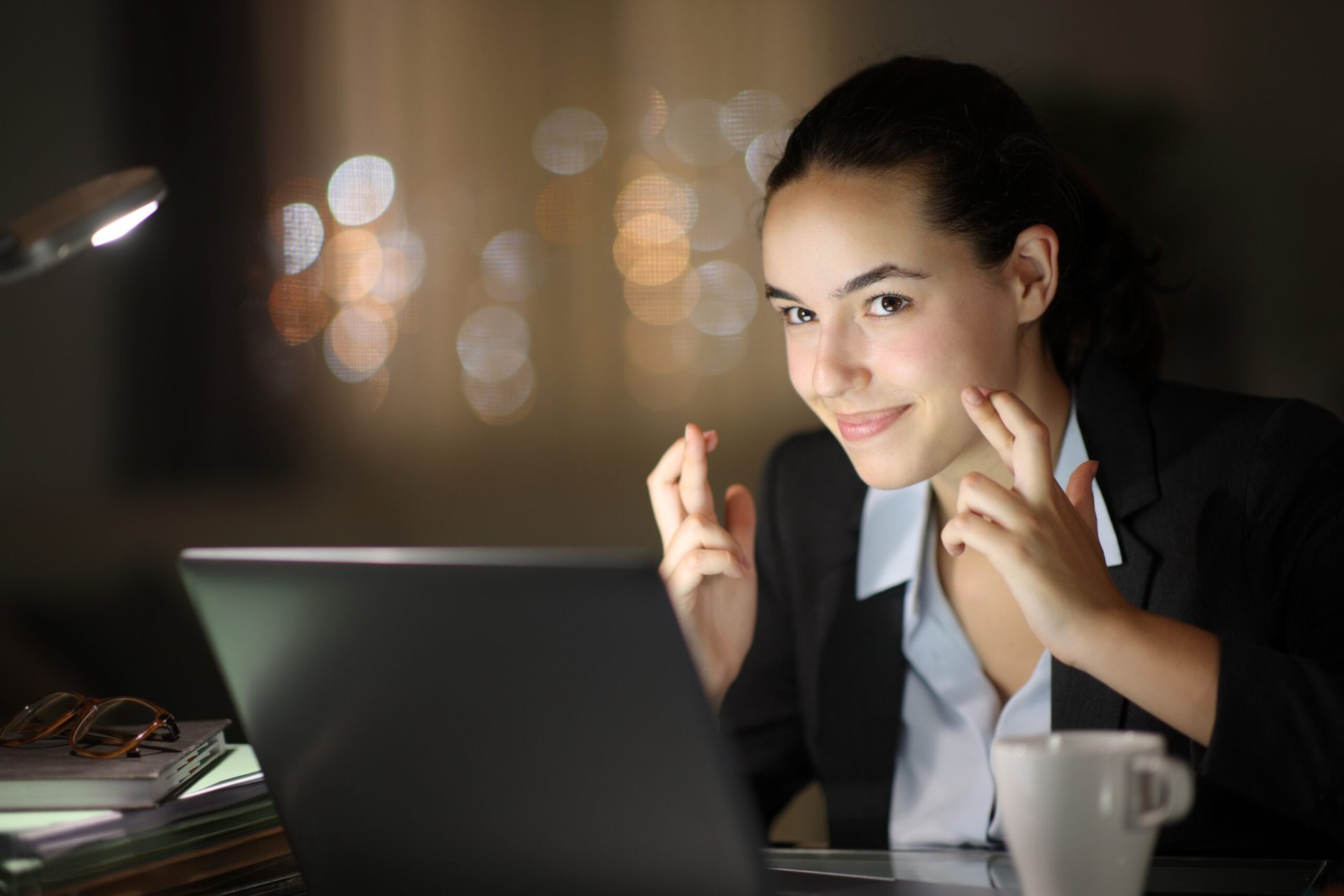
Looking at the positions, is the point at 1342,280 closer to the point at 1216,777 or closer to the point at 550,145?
the point at 1216,777

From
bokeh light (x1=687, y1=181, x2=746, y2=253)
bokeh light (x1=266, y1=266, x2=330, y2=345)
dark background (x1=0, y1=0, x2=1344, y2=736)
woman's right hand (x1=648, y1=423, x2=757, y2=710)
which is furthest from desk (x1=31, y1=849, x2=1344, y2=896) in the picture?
bokeh light (x1=266, y1=266, x2=330, y2=345)

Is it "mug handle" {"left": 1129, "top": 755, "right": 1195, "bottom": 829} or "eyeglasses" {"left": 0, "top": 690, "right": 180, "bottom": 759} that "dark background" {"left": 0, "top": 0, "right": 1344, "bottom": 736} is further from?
"mug handle" {"left": 1129, "top": 755, "right": 1195, "bottom": 829}

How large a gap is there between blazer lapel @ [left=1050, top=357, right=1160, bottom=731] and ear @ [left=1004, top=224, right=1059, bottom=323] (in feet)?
0.40

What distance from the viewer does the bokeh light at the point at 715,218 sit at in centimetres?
185

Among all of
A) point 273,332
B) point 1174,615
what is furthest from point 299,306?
point 1174,615

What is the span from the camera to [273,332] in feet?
6.33

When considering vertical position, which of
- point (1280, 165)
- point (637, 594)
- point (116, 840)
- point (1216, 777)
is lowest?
point (1216, 777)

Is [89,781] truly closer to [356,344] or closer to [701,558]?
[701,558]

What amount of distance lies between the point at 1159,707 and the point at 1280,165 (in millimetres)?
971

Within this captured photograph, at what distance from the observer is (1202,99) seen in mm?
1578

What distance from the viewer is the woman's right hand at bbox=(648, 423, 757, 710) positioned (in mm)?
1124

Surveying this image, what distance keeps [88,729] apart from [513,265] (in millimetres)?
1189

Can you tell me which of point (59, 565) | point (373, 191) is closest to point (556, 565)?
point (373, 191)

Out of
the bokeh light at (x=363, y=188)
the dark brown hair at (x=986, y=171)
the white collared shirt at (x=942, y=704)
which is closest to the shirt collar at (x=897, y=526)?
the white collared shirt at (x=942, y=704)
